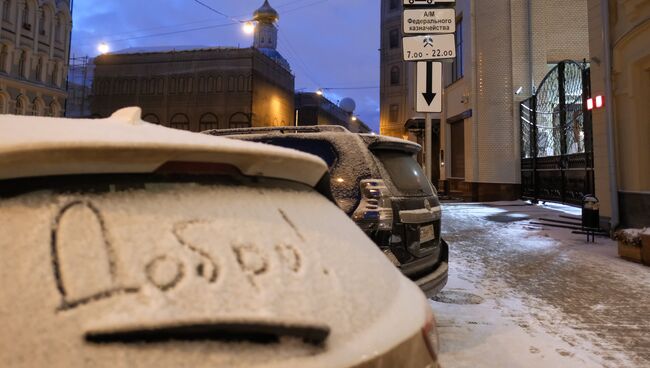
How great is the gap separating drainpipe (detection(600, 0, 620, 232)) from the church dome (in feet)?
178

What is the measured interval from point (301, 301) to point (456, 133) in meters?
22.6

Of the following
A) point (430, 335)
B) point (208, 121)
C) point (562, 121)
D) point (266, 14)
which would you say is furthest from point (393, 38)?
point (430, 335)

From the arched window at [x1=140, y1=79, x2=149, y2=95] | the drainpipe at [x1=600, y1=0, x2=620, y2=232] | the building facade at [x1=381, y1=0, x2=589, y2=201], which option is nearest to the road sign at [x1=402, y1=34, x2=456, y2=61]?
the drainpipe at [x1=600, y1=0, x2=620, y2=232]

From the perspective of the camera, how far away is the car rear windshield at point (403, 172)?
3.90 m

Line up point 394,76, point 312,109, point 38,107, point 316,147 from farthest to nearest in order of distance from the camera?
1. point 312,109
2. point 394,76
3. point 38,107
4. point 316,147

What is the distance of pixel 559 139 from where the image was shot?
14500mm

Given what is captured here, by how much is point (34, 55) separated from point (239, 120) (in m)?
17.2

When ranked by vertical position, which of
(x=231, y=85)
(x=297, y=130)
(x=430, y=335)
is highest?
(x=231, y=85)

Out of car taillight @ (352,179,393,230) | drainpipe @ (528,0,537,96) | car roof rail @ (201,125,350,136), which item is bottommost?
car taillight @ (352,179,393,230)

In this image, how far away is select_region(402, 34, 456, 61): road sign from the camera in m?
6.23

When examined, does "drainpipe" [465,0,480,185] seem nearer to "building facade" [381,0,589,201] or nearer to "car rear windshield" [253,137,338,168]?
"building facade" [381,0,589,201]

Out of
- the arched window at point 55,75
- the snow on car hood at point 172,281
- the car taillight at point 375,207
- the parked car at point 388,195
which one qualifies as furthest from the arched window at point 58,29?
the snow on car hood at point 172,281

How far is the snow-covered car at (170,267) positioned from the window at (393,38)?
157ft

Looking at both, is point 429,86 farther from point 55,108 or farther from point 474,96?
point 55,108
